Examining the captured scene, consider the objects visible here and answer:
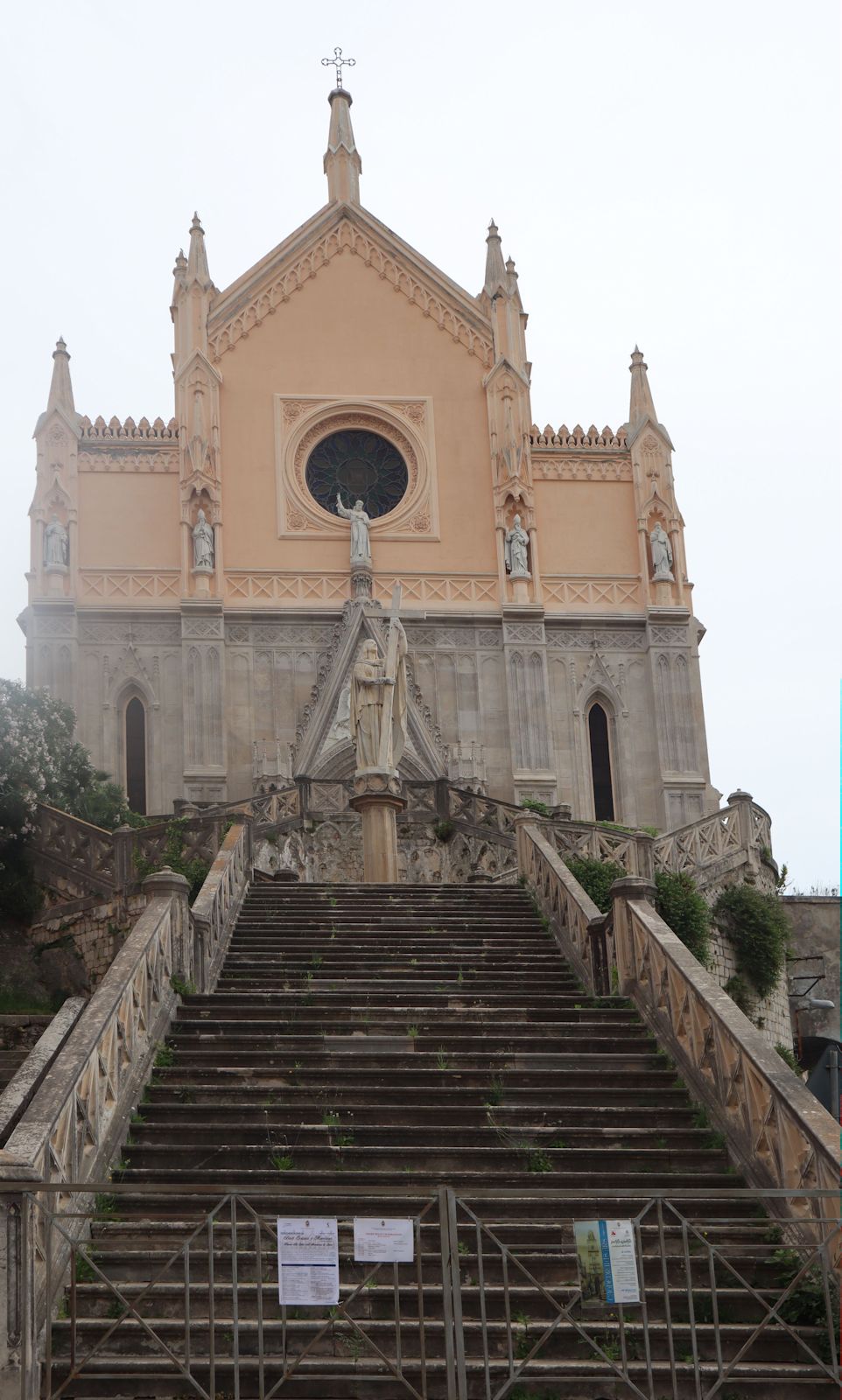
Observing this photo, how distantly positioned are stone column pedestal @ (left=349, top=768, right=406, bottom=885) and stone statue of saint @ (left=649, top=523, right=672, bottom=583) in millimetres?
15065

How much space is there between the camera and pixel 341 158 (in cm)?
4131

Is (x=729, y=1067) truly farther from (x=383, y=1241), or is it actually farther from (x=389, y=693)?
(x=389, y=693)

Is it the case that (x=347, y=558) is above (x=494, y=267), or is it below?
below

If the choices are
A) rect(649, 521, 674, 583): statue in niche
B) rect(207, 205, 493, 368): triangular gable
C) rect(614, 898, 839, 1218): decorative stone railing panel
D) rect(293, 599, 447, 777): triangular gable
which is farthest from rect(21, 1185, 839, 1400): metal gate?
rect(207, 205, 493, 368): triangular gable

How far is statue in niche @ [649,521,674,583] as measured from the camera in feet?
122

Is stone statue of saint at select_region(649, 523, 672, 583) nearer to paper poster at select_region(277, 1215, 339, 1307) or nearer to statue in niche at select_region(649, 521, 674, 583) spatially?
statue in niche at select_region(649, 521, 674, 583)

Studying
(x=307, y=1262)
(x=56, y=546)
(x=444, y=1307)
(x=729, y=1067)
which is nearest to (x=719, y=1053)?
(x=729, y=1067)

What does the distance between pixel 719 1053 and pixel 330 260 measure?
98.1 ft

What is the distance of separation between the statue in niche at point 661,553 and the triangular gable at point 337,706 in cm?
586

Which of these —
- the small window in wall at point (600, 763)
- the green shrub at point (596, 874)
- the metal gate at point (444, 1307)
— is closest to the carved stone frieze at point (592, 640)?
the small window in wall at point (600, 763)

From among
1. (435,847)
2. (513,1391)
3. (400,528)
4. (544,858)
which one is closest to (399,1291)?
(513,1391)

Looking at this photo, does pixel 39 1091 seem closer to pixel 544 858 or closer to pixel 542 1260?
pixel 542 1260

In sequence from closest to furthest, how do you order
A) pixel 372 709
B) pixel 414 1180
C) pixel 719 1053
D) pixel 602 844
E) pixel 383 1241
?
pixel 383 1241, pixel 414 1180, pixel 719 1053, pixel 372 709, pixel 602 844

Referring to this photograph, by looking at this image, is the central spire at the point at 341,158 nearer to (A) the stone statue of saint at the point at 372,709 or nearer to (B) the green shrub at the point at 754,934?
(A) the stone statue of saint at the point at 372,709
